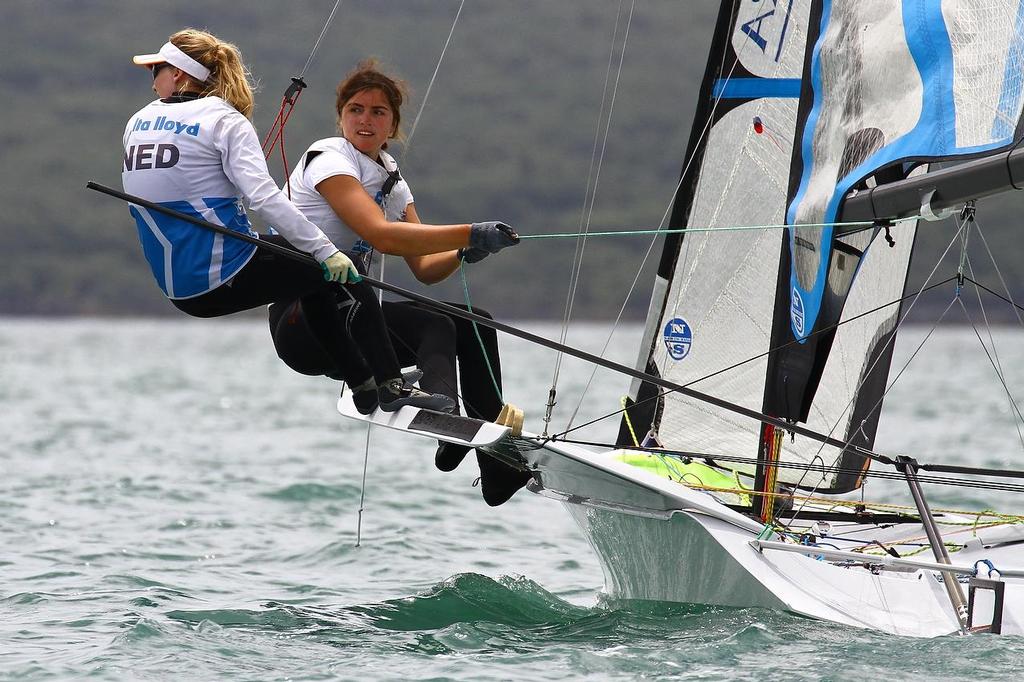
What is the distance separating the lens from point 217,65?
15.6ft

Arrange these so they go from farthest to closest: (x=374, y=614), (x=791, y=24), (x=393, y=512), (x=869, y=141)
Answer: (x=393, y=512), (x=791, y=24), (x=374, y=614), (x=869, y=141)

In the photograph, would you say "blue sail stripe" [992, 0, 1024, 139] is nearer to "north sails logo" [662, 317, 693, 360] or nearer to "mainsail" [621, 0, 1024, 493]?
"mainsail" [621, 0, 1024, 493]

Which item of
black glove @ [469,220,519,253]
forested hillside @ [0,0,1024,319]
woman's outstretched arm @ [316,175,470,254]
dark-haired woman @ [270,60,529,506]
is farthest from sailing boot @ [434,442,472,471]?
forested hillside @ [0,0,1024,319]

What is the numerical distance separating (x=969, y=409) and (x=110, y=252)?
100681mm

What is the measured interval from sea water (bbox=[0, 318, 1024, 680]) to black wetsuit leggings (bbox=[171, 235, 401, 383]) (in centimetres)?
107

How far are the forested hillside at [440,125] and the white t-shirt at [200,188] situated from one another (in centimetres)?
10190

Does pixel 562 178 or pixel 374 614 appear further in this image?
pixel 562 178

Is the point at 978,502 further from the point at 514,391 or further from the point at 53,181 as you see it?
the point at 53,181

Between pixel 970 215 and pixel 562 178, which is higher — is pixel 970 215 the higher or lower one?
the lower one

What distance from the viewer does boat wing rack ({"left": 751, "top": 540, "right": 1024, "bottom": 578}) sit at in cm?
457

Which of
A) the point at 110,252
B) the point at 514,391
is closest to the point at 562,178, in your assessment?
A: the point at 110,252

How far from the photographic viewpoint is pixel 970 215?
5.08 meters

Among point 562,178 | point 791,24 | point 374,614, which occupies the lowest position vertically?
point 374,614

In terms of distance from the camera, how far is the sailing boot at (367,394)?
4.95 metres
